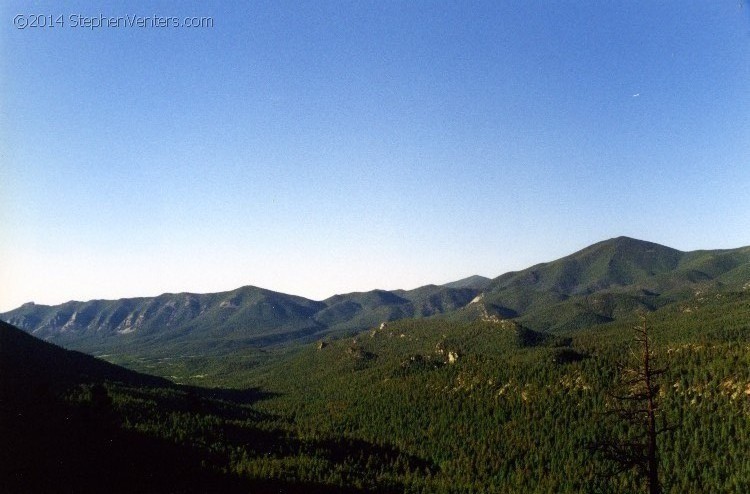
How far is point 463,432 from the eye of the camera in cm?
18050

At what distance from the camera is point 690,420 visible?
14138 cm

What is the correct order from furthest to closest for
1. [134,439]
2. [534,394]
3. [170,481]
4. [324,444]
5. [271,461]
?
[534,394]
[324,444]
[271,461]
[134,439]
[170,481]

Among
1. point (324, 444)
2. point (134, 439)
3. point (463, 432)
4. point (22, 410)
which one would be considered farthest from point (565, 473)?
point (22, 410)

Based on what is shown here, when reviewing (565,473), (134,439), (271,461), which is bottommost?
(565,473)

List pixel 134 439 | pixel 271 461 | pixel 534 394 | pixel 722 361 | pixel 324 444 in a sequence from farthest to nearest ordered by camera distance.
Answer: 1. pixel 534 394
2. pixel 324 444
3. pixel 722 361
4. pixel 271 461
5. pixel 134 439

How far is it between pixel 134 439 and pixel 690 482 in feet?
499

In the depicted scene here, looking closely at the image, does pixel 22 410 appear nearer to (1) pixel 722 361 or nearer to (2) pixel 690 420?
(2) pixel 690 420

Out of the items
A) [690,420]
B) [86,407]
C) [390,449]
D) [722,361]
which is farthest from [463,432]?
[86,407]

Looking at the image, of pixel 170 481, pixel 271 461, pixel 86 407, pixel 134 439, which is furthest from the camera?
pixel 271 461

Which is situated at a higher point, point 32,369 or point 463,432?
point 32,369

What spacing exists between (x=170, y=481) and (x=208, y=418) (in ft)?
188

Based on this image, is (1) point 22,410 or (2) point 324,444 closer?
(1) point 22,410

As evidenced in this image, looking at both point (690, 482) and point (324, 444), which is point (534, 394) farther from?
point (324, 444)

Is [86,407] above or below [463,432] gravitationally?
above
